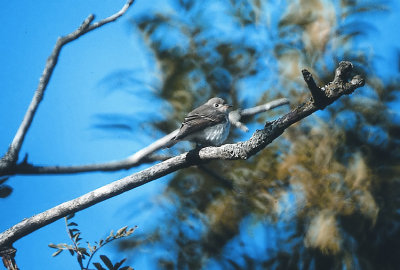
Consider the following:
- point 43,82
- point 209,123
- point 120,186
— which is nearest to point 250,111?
point 209,123

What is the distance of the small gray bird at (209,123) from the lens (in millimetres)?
2105

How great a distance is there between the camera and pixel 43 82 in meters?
2.17

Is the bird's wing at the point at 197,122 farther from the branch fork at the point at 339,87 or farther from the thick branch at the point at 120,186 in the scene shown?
the branch fork at the point at 339,87

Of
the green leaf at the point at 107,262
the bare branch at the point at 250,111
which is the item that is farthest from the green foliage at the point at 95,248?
the bare branch at the point at 250,111

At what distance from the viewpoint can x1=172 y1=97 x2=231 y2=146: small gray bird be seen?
2.11m

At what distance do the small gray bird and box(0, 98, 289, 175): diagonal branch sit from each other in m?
0.06

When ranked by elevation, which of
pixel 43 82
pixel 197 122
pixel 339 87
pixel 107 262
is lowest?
pixel 107 262

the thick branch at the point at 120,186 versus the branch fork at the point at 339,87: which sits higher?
the thick branch at the point at 120,186

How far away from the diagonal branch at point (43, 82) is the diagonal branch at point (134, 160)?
0.07 meters

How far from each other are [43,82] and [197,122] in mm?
712

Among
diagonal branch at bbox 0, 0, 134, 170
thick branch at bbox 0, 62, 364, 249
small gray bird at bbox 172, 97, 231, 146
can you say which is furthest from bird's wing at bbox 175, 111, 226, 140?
diagonal branch at bbox 0, 0, 134, 170

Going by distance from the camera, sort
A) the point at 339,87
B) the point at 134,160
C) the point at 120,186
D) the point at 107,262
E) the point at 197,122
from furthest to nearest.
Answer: the point at 134,160 < the point at 197,122 < the point at 120,186 < the point at 107,262 < the point at 339,87

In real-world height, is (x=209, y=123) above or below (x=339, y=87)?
above

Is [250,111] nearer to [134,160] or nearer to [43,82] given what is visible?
[134,160]
